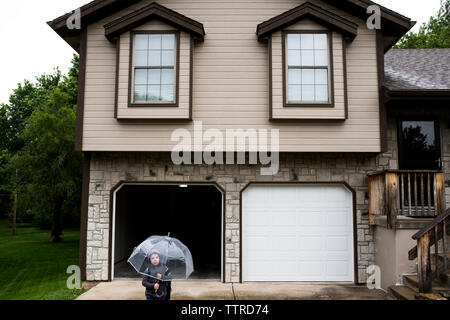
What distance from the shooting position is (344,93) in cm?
888

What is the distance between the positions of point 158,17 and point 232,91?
237 centimetres

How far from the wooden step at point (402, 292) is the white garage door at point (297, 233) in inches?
66.2

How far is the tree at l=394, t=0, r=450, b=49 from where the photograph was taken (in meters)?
24.4

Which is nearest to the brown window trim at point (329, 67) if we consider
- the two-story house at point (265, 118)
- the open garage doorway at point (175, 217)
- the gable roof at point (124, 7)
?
the two-story house at point (265, 118)

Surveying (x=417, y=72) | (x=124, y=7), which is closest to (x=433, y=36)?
(x=417, y=72)

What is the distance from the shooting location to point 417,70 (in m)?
10.7

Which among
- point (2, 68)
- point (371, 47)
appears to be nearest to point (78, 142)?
point (371, 47)

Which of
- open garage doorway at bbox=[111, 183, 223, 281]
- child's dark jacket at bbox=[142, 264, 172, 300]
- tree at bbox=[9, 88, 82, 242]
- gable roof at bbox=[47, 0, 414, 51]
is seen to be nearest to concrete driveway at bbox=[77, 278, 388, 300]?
child's dark jacket at bbox=[142, 264, 172, 300]

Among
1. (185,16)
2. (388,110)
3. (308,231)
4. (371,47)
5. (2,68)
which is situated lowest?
(308,231)

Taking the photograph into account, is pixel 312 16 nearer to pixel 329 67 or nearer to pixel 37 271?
pixel 329 67

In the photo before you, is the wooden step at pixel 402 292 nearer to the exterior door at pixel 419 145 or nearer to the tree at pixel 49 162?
the exterior door at pixel 419 145
